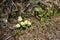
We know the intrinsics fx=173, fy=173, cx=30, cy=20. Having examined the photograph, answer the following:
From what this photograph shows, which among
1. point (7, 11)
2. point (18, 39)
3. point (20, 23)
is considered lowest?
point (18, 39)


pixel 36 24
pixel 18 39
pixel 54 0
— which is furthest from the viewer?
pixel 54 0

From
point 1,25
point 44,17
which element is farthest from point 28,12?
point 1,25

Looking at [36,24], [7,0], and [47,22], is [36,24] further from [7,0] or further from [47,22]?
[7,0]

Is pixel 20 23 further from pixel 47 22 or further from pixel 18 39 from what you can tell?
pixel 47 22

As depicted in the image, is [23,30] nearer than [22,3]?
Yes

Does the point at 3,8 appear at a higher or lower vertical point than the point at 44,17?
higher

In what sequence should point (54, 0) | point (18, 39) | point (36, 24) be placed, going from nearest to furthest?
point (18, 39), point (36, 24), point (54, 0)

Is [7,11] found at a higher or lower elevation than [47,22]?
higher

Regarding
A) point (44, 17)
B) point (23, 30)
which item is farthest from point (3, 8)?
point (44, 17)

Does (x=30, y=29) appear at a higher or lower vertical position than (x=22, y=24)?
lower
